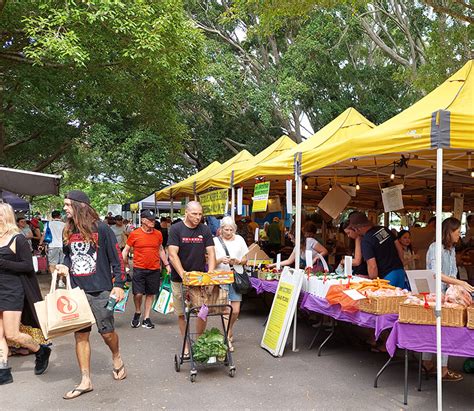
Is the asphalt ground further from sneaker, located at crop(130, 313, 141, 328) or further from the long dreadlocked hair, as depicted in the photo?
the long dreadlocked hair

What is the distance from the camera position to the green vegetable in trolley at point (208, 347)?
499 centimetres

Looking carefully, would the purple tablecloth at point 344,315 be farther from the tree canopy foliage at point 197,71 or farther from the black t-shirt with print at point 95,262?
the tree canopy foliage at point 197,71

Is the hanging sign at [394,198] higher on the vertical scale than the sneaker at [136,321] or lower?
higher

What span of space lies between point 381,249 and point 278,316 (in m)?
1.56

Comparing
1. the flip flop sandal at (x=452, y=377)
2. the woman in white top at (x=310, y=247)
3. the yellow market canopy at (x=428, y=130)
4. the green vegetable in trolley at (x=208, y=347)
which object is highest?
the yellow market canopy at (x=428, y=130)

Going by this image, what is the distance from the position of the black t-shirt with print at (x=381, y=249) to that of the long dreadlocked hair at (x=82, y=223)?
3297 mm

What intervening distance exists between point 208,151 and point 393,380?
19169mm

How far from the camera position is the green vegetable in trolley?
16.4ft

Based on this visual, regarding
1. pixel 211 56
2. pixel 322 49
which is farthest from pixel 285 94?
pixel 211 56

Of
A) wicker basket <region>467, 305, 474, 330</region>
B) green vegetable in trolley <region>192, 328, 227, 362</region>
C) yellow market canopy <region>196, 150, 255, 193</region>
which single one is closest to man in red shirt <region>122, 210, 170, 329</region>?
yellow market canopy <region>196, 150, 255, 193</region>

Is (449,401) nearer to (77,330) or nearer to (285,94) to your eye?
(77,330)

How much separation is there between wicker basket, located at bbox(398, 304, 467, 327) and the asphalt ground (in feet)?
2.68

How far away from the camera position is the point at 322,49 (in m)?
17.7

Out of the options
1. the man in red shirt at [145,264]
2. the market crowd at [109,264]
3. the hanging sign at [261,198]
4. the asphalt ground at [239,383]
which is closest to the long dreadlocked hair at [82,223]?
the market crowd at [109,264]
